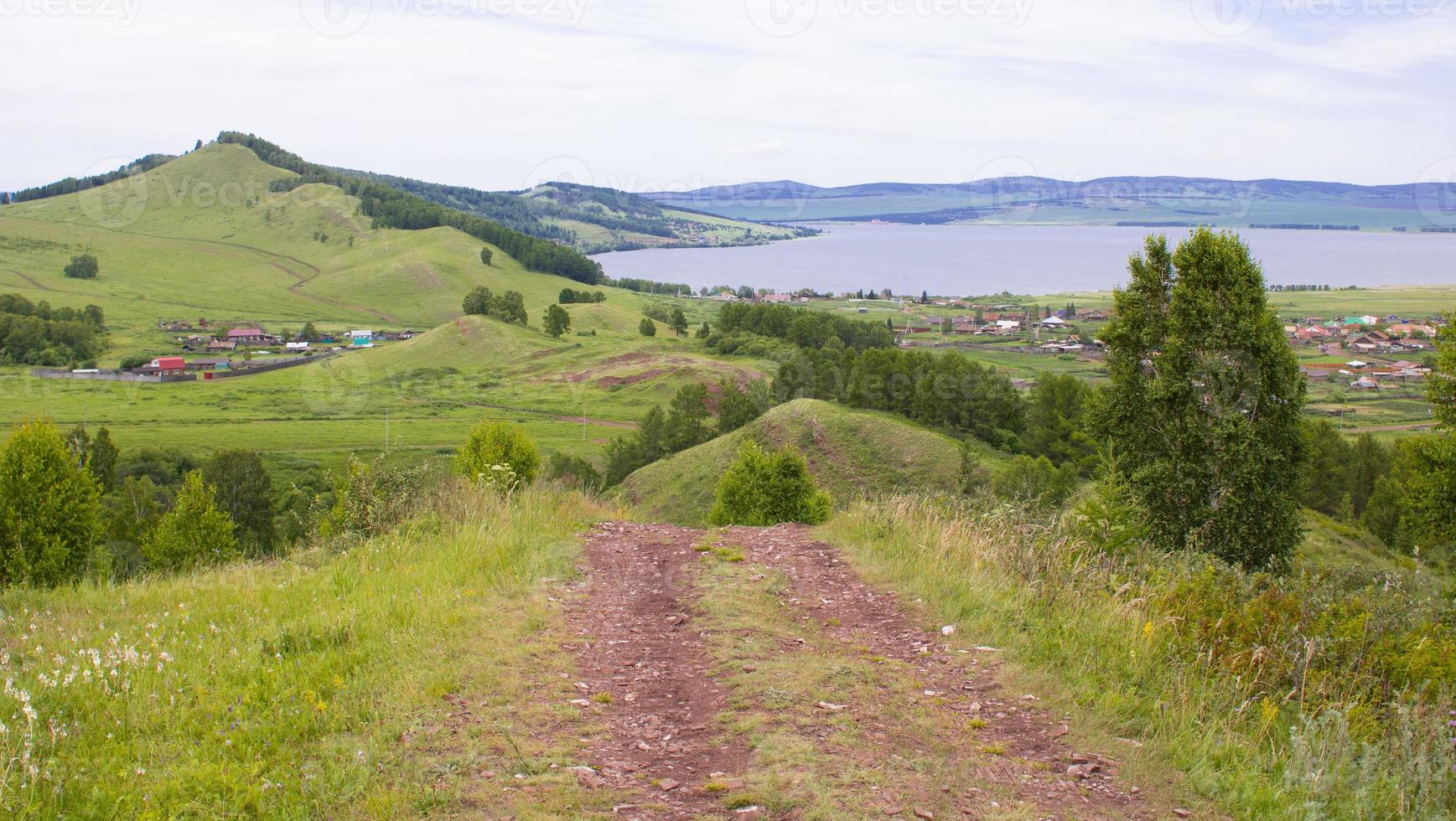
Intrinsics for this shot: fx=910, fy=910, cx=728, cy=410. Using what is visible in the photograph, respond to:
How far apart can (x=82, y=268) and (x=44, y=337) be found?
49.9 meters

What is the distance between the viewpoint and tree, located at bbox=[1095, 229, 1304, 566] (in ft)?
60.0

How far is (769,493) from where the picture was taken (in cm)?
2728

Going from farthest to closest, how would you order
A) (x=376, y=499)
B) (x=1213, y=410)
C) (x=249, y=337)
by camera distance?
(x=249, y=337) → (x=1213, y=410) → (x=376, y=499)

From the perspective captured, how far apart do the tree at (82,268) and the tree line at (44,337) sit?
107 feet

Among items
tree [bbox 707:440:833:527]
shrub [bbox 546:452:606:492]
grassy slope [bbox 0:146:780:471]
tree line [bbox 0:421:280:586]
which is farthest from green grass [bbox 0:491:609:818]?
grassy slope [bbox 0:146:780:471]

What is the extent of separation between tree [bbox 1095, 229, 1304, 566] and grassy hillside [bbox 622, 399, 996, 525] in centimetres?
2646

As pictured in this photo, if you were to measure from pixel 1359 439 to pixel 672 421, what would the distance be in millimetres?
44669

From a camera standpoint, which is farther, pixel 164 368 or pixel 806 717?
pixel 164 368

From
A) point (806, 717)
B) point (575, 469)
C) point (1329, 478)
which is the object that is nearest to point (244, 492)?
point (575, 469)

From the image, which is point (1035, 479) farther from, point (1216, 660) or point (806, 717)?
point (806, 717)

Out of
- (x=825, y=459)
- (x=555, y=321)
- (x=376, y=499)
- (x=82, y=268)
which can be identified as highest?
(x=82, y=268)

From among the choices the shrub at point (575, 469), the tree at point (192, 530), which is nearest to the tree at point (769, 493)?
the tree at point (192, 530)

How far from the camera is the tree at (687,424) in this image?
205ft

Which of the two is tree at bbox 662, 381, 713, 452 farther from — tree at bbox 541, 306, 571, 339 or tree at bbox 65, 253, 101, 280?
tree at bbox 65, 253, 101, 280
